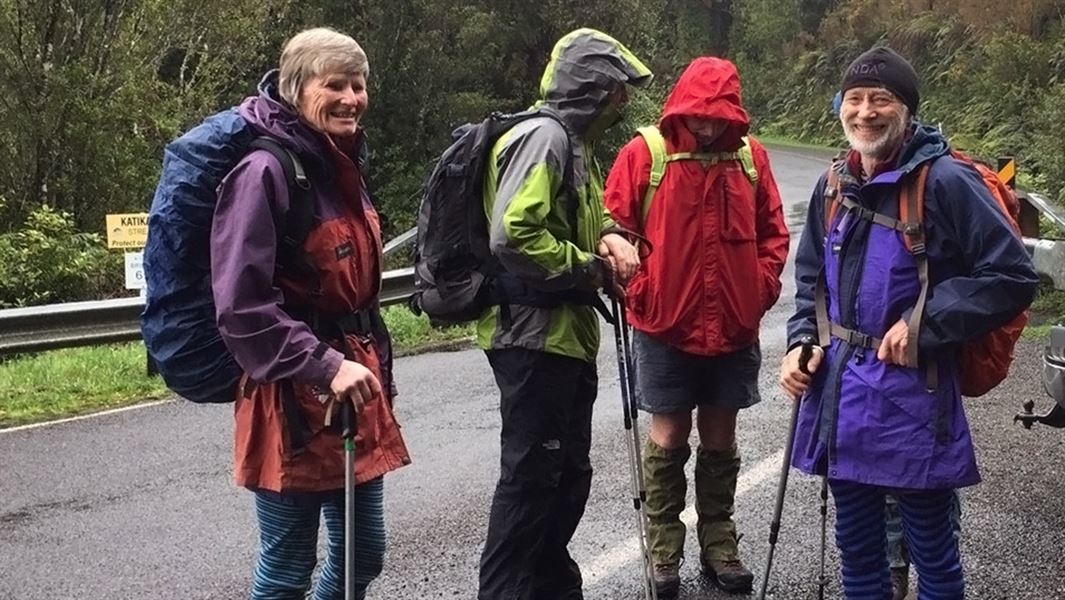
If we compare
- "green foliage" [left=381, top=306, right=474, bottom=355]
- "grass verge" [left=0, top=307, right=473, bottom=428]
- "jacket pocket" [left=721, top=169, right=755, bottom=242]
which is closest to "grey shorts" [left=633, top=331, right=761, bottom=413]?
"jacket pocket" [left=721, top=169, right=755, bottom=242]

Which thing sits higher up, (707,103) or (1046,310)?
(707,103)

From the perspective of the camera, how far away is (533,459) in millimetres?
3857

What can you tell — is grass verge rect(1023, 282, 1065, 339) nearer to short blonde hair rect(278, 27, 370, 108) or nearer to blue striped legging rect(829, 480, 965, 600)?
blue striped legging rect(829, 480, 965, 600)

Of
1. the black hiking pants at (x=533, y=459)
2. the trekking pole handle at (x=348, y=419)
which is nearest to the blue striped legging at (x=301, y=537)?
the trekking pole handle at (x=348, y=419)

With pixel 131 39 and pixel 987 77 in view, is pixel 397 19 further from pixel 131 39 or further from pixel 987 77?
pixel 987 77

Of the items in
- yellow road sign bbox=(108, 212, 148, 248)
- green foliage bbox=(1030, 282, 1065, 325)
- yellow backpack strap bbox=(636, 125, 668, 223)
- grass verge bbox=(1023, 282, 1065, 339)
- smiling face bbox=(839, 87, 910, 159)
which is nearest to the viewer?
smiling face bbox=(839, 87, 910, 159)

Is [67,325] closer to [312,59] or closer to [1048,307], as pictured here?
[312,59]

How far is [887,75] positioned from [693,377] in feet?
5.20

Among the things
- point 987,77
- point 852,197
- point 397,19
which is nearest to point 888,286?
point 852,197

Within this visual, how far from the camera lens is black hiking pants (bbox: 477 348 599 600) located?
3.85 m

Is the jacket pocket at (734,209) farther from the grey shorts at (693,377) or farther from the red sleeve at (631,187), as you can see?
the grey shorts at (693,377)

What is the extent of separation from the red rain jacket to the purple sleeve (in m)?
1.81

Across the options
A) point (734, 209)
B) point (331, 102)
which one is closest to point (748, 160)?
point (734, 209)

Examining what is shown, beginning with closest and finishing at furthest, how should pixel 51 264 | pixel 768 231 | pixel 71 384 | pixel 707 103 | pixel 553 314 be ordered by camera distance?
1. pixel 553 314
2. pixel 707 103
3. pixel 768 231
4. pixel 71 384
5. pixel 51 264
